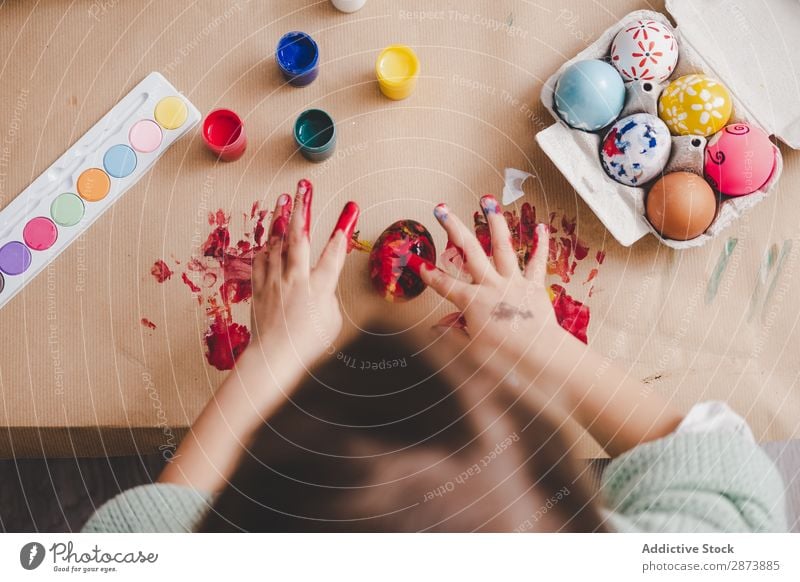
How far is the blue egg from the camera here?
626 mm

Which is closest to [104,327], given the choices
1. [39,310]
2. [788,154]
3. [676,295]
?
[39,310]

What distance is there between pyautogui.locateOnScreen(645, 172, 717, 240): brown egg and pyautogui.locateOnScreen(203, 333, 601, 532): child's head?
25 cm

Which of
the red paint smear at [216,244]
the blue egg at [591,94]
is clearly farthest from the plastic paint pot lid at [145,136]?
the blue egg at [591,94]

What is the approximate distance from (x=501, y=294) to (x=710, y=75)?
1.07 ft

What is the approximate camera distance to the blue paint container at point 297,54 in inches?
26.7

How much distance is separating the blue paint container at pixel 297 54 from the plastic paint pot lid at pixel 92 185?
0.23m

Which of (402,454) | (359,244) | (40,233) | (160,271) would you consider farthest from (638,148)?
(40,233)

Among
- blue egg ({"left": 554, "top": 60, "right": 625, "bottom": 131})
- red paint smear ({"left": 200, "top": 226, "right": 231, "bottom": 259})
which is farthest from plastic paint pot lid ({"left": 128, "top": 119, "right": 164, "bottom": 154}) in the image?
blue egg ({"left": 554, "top": 60, "right": 625, "bottom": 131})

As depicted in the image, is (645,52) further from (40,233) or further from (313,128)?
(40,233)

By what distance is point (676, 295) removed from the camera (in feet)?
2.19

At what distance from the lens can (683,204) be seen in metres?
0.61

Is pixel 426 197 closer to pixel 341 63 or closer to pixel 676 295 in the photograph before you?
pixel 341 63

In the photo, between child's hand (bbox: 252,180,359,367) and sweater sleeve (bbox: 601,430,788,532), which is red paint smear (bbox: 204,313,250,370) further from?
sweater sleeve (bbox: 601,430,788,532)
